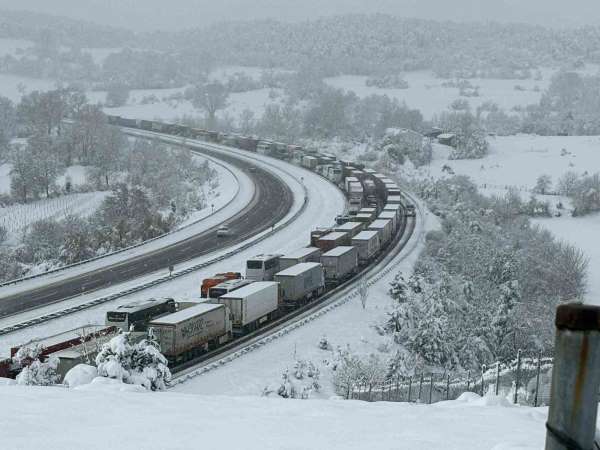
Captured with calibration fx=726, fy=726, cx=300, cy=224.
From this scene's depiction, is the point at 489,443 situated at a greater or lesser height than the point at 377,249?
greater

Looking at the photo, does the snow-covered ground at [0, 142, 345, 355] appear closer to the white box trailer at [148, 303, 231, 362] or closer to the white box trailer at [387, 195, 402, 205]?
the white box trailer at [387, 195, 402, 205]

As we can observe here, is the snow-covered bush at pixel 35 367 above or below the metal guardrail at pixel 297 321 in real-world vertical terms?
above

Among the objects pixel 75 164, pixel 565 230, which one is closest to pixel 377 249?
pixel 565 230

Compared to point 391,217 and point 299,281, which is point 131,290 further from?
point 391,217

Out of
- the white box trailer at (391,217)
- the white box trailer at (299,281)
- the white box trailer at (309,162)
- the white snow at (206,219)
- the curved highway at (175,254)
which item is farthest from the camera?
the white box trailer at (309,162)

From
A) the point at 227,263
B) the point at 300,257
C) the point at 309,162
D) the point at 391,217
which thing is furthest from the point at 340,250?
the point at 309,162

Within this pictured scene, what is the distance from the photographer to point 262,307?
45531 mm

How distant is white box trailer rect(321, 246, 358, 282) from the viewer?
56531mm

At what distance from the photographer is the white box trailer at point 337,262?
56531mm

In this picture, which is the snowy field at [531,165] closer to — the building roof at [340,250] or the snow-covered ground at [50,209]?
the building roof at [340,250]

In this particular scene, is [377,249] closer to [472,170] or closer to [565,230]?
[565,230]

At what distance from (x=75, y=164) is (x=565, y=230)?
80.1 metres

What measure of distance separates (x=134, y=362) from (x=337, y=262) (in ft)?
109

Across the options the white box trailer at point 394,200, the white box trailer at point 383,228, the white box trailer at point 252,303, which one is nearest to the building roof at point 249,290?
the white box trailer at point 252,303
